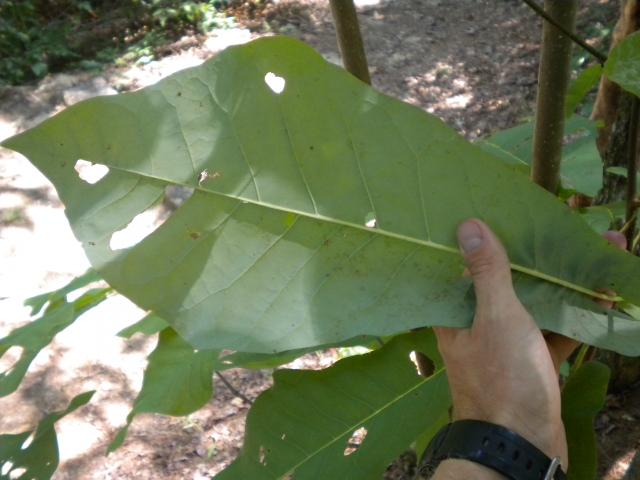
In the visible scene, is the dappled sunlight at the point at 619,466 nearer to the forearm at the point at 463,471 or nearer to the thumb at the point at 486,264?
the forearm at the point at 463,471

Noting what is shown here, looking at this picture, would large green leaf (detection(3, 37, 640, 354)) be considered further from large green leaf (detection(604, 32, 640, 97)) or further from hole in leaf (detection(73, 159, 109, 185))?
large green leaf (detection(604, 32, 640, 97))

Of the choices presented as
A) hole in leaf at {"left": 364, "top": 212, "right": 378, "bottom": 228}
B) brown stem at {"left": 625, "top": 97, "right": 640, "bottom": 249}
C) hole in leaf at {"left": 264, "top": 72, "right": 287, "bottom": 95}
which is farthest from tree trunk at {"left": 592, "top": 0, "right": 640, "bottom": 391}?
hole in leaf at {"left": 264, "top": 72, "right": 287, "bottom": 95}

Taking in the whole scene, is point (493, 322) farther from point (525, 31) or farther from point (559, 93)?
point (525, 31)

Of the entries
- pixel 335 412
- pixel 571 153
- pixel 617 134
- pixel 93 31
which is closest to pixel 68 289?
pixel 335 412

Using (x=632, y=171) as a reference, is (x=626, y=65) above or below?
above

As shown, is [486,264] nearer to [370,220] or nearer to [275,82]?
[370,220]
